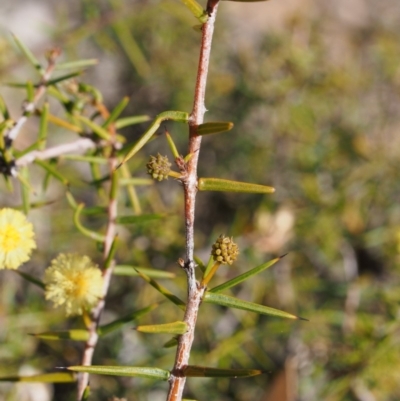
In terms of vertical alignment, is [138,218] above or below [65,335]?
above

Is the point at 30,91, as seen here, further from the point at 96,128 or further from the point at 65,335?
the point at 65,335

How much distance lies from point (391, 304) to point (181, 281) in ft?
1.54

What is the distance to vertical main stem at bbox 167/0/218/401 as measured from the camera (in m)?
0.41

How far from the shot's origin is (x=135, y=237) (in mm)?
1241

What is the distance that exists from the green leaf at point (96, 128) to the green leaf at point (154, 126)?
0.93ft

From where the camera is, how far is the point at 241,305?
0.44 meters

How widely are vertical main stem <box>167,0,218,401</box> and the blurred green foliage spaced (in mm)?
566

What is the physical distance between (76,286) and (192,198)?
199mm

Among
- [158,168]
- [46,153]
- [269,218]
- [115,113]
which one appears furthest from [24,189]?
[269,218]

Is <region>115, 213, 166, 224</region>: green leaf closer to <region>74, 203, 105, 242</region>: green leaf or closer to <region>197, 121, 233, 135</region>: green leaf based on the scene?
<region>74, 203, 105, 242</region>: green leaf

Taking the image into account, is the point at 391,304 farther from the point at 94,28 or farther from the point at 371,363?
the point at 94,28

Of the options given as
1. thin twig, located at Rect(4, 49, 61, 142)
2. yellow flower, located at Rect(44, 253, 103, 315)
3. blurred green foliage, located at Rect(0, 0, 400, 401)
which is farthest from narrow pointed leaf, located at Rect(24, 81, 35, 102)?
blurred green foliage, located at Rect(0, 0, 400, 401)

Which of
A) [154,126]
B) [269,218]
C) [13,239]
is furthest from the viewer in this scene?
[269,218]

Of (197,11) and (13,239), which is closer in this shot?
(197,11)
